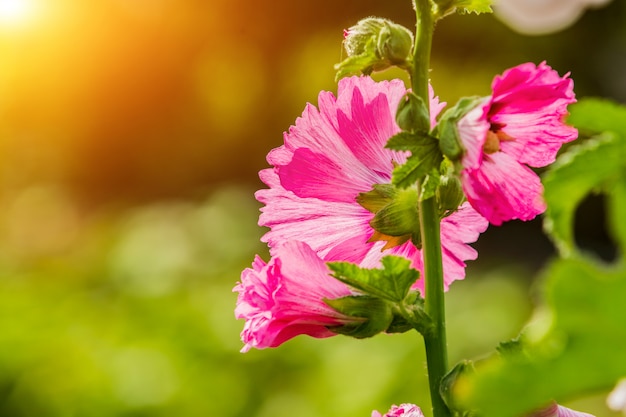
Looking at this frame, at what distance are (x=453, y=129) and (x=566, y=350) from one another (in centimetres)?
14

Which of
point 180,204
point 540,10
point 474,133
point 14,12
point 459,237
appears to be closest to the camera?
point 474,133

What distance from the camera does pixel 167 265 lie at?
3080 millimetres

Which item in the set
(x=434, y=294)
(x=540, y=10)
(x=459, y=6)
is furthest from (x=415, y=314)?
(x=540, y=10)

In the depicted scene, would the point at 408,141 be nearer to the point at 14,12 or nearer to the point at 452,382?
the point at 452,382

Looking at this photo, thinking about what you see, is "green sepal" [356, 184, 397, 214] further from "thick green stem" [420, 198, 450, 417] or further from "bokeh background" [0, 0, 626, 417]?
"bokeh background" [0, 0, 626, 417]

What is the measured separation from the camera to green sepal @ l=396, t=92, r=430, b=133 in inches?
11.8

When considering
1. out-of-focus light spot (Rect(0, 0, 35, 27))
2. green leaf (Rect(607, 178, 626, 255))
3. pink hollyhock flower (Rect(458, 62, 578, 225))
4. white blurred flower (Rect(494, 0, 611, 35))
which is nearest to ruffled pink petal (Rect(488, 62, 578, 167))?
pink hollyhock flower (Rect(458, 62, 578, 225))

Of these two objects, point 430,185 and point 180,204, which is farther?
point 180,204

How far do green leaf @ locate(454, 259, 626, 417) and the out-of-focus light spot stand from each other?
4.12 metres

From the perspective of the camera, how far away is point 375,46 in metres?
0.34

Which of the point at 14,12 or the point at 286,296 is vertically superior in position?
the point at 14,12

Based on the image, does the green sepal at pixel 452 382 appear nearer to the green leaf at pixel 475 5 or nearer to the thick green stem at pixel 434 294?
the thick green stem at pixel 434 294

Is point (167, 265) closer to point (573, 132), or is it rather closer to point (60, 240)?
point (60, 240)

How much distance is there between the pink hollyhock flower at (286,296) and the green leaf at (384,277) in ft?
0.05
